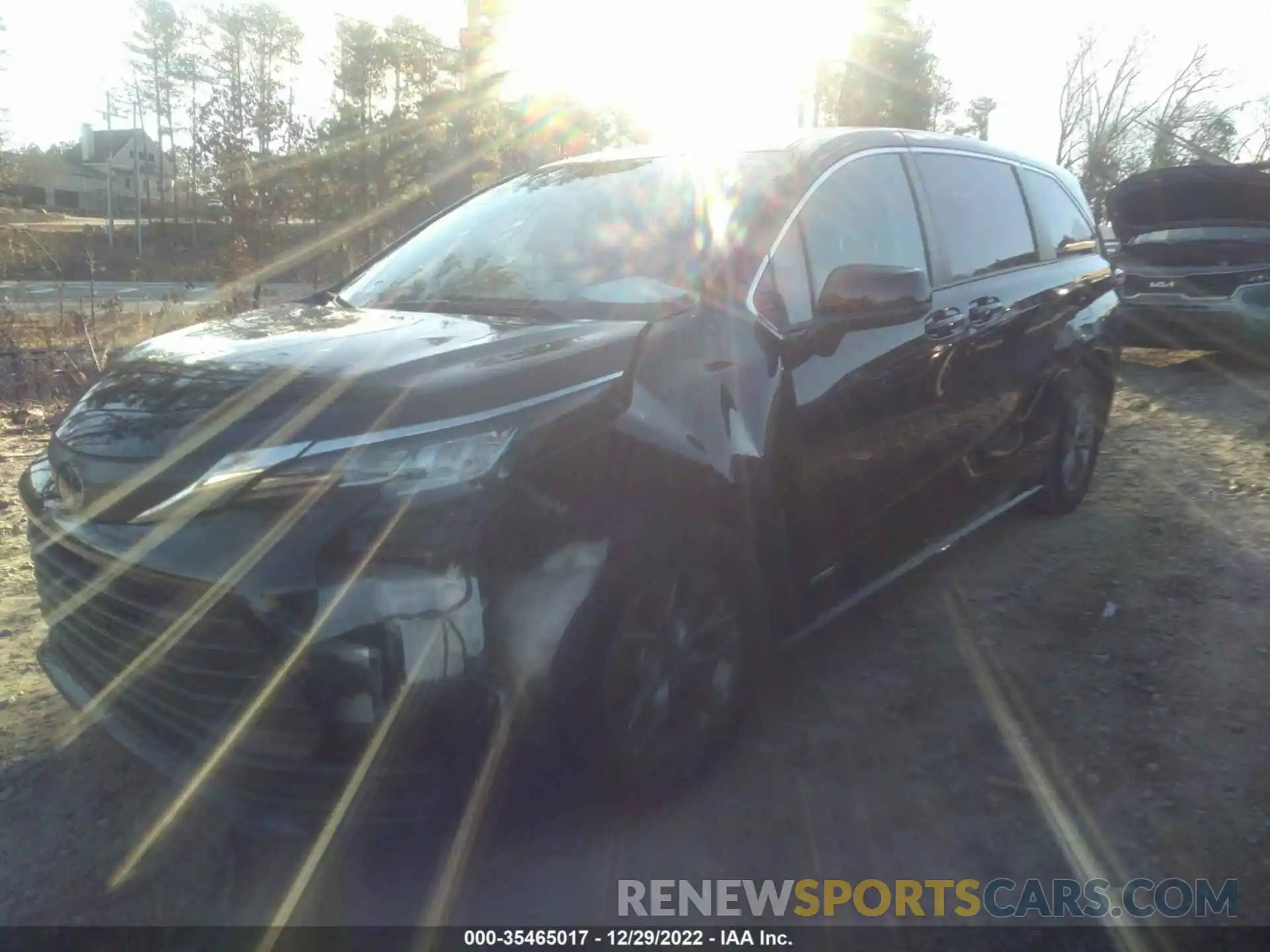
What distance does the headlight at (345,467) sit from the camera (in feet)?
7.35

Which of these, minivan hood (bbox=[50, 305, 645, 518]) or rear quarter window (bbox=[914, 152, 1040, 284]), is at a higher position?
rear quarter window (bbox=[914, 152, 1040, 284])

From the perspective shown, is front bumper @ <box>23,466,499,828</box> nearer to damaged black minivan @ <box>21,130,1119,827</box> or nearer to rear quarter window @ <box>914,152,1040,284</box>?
damaged black minivan @ <box>21,130,1119,827</box>

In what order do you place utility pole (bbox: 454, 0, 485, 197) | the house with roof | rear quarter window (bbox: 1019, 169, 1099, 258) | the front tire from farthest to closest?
the house with roof → utility pole (bbox: 454, 0, 485, 197) → rear quarter window (bbox: 1019, 169, 1099, 258) → the front tire

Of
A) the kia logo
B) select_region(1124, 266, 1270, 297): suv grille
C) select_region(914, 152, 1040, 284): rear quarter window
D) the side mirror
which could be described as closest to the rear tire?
select_region(914, 152, 1040, 284): rear quarter window

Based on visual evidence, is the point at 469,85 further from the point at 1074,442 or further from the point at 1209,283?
the point at 1074,442

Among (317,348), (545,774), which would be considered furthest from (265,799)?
(317,348)

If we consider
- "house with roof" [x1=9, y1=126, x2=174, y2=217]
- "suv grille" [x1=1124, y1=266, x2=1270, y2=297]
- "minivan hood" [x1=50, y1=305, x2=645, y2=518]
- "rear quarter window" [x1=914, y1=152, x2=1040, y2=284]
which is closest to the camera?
"minivan hood" [x1=50, y1=305, x2=645, y2=518]

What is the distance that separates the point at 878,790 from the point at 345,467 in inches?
68.7

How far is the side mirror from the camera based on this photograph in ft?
10.3

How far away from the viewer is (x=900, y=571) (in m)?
3.92

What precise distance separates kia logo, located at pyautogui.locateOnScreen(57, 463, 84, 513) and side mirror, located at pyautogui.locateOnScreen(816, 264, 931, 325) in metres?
2.08

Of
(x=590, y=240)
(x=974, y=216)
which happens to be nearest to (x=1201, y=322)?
(x=974, y=216)

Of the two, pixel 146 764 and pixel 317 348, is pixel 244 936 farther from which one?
pixel 317 348

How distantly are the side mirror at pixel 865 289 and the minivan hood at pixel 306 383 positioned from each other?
2.25 feet
